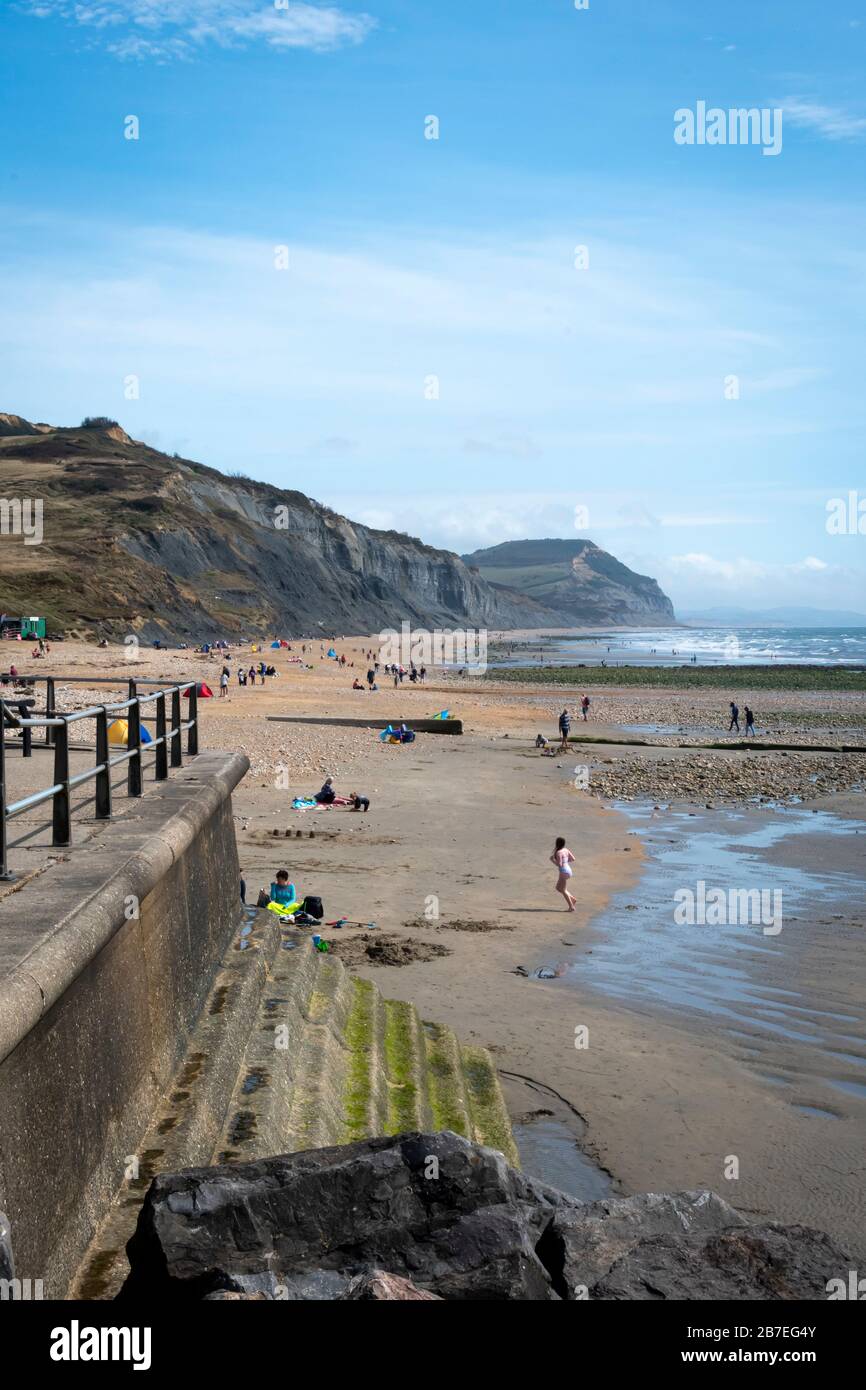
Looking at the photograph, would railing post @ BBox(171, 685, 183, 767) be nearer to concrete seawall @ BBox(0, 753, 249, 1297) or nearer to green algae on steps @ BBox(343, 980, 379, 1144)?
concrete seawall @ BBox(0, 753, 249, 1297)

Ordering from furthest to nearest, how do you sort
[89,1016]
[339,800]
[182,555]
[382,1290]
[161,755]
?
[182,555], [339,800], [161,755], [89,1016], [382,1290]

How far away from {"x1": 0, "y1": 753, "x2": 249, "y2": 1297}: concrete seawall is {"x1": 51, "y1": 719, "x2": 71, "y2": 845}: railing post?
229 millimetres

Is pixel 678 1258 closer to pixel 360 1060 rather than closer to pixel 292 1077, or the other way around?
pixel 292 1077

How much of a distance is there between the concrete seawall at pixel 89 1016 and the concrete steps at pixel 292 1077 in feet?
0.42

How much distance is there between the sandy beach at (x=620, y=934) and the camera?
9.09 meters

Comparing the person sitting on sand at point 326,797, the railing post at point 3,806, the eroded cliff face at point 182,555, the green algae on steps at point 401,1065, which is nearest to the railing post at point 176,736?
the green algae on steps at point 401,1065

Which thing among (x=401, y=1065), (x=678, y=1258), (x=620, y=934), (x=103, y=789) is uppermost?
(x=103, y=789)

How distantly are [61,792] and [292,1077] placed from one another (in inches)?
104

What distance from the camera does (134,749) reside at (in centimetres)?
830

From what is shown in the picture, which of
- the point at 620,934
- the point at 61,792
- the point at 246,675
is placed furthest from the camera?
the point at 246,675

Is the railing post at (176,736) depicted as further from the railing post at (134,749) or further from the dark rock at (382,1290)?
the dark rock at (382,1290)

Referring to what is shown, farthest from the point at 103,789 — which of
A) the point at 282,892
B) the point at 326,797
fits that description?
the point at 326,797
